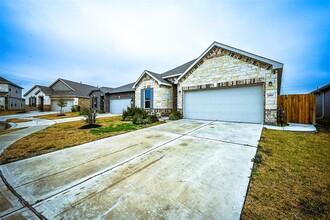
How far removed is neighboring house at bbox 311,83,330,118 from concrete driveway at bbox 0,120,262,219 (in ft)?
53.4

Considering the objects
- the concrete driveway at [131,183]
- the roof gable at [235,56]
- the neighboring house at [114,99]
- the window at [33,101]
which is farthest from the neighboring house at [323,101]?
the window at [33,101]

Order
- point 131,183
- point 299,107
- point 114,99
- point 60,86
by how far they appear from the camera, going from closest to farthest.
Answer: point 131,183 < point 299,107 < point 114,99 < point 60,86

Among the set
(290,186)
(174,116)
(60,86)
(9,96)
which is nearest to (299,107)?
(174,116)

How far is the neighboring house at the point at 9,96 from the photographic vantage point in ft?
73.1

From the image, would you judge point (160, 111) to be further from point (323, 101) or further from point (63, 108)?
point (63, 108)

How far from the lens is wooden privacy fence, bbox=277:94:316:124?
24.0 ft

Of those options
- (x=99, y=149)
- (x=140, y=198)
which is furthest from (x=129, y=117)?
(x=140, y=198)

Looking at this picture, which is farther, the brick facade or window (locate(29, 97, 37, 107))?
window (locate(29, 97, 37, 107))

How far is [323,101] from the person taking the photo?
13.6 meters

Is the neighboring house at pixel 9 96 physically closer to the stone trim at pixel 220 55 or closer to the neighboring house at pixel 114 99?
the neighboring house at pixel 114 99

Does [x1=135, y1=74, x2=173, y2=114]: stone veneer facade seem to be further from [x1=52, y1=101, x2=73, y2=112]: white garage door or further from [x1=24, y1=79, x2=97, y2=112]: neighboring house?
[x1=52, y1=101, x2=73, y2=112]: white garage door

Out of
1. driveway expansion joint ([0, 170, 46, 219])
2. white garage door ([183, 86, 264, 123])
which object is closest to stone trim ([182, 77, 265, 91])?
white garage door ([183, 86, 264, 123])

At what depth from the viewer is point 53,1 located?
8.40 m

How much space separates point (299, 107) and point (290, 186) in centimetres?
845
